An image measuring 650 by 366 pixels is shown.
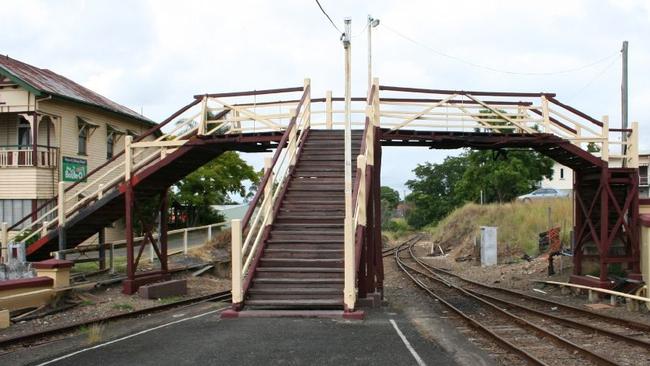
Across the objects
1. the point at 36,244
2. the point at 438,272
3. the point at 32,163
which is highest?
the point at 32,163

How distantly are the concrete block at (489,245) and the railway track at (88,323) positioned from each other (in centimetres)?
1354

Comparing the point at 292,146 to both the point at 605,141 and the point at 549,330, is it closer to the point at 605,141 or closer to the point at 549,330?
the point at 549,330

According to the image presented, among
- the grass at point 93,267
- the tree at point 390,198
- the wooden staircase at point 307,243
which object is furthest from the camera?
the tree at point 390,198

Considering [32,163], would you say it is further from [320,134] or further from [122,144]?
[320,134]

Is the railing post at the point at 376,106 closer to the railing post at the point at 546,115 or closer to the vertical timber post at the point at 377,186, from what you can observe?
the vertical timber post at the point at 377,186

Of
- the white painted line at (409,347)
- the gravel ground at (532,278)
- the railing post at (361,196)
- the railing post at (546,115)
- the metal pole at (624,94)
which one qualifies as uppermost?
the metal pole at (624,94)

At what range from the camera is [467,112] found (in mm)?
15742

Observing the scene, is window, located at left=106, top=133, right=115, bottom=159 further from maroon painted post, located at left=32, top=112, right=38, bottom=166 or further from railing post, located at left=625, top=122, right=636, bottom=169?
railing post, located at left=625, top=122, right=636, bottom=169

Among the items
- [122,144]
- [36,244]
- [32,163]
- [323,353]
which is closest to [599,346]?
[323,353]

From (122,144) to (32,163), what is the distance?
6207 mm

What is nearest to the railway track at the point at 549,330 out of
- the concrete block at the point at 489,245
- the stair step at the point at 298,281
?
the stair step at the point at 298,281

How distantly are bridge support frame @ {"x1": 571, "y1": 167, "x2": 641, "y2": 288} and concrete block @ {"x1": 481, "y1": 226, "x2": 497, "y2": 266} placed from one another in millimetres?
7918

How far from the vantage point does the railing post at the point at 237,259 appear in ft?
33.2

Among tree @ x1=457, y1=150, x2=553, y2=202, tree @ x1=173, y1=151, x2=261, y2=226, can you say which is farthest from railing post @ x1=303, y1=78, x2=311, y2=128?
tree @ x1=457, y1=150, x2=553, y2=202
